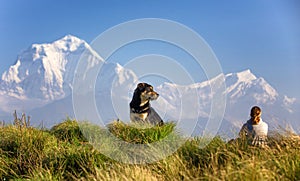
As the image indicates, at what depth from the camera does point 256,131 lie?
8.16 m

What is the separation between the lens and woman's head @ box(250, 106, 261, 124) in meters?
8.14

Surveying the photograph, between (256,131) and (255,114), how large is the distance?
299 mm

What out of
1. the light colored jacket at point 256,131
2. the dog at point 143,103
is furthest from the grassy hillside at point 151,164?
the dog at point 143,103

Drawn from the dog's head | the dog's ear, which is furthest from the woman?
the dog's ear

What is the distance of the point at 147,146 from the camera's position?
26.3 feet

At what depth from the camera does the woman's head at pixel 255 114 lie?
320 inches

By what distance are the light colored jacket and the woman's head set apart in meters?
0.08

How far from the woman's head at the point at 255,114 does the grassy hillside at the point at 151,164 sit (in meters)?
0.43

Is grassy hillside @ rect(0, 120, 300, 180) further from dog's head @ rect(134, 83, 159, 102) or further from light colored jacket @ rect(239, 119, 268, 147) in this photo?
dog's head @ rect(134, 83, 159, 102)

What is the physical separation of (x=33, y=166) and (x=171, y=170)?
2253 mm

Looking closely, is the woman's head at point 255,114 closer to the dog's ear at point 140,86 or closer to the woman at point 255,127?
the woman at point 255,127

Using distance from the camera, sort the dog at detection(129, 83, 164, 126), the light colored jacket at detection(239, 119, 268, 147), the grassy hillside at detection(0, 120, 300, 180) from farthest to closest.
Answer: the dog at detection(129, 83, 164, 126)
the light colored jacket at detection(239, 119, 268, 147)
the grassy hillside at detection(0, 120, 300, 180)

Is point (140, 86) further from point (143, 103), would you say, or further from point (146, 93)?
point (143, 103)

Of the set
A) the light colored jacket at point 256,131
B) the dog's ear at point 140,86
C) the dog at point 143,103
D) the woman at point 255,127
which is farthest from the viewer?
the dog's ear at point 140,86
